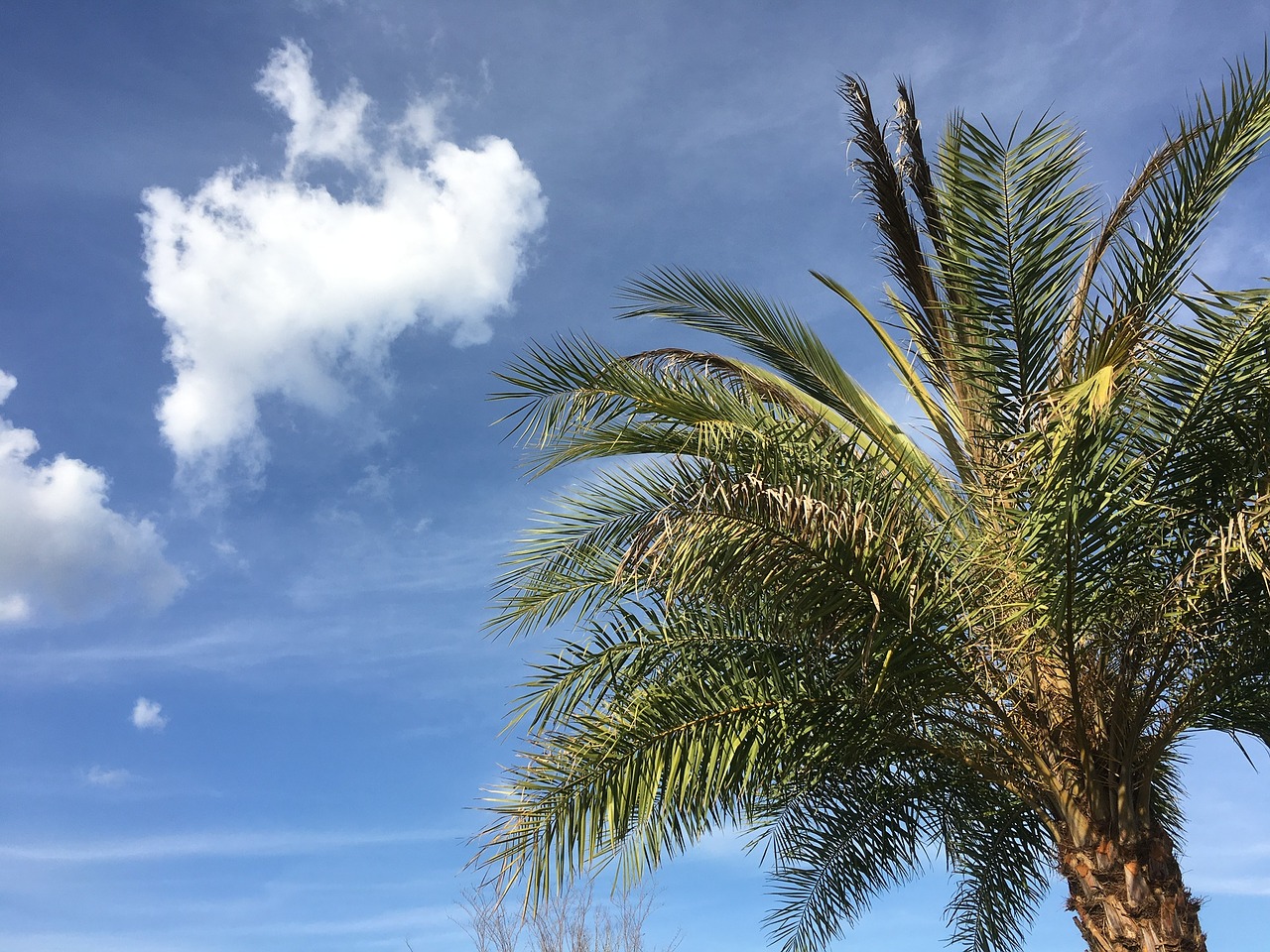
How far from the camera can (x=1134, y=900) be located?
21.0 ft

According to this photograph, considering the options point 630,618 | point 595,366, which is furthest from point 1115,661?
point 595,366

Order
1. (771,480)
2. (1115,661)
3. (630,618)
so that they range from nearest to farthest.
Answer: (771,480) → (1115,661) → (630,618)

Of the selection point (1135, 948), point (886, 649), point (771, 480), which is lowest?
point (1135, 948)

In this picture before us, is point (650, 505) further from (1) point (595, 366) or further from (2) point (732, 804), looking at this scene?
(2) point (732, 804)

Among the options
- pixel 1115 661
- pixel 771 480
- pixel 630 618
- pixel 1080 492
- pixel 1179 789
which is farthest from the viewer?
pixel 1179 789

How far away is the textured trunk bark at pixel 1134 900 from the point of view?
636 centimetres

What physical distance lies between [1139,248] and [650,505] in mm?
3439

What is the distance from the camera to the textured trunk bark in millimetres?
6359

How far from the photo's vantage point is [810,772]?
754cm

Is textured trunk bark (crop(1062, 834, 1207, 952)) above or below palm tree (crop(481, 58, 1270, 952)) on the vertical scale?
below

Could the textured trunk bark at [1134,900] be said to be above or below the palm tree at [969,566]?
below

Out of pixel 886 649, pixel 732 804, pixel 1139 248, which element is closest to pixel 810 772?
pixel 732 804

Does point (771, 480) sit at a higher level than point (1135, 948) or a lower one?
higher

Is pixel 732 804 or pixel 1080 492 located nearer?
pixel 1080 492
